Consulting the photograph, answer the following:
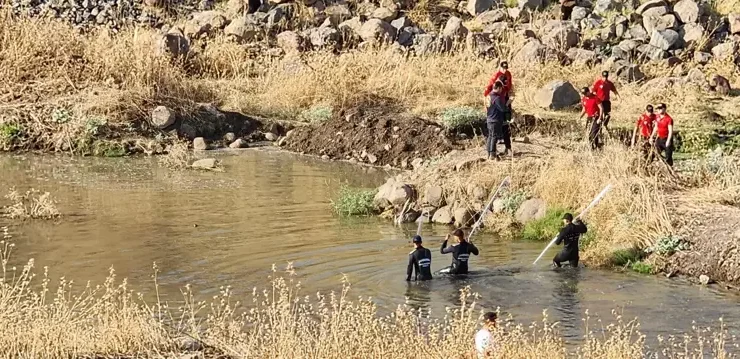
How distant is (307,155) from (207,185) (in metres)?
4.26

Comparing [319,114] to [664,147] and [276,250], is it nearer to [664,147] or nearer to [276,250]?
[664,147]

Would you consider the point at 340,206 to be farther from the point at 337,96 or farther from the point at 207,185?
the point at 337,96

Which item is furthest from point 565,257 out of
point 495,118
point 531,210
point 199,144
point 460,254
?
point 199,144

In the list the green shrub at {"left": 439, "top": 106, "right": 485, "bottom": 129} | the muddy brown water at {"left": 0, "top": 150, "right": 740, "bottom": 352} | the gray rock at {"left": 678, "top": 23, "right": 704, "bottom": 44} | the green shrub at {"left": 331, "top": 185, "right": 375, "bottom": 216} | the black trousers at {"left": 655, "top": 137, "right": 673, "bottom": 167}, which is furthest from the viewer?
the gray rock at {"left": 678, "top": 23, "right": 704, "bottom": 44}

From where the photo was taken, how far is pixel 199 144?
26969 mm

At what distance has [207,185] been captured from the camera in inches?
894

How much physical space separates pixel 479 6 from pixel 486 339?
31.4 m

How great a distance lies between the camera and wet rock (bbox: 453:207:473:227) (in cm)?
1933

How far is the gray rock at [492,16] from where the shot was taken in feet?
128

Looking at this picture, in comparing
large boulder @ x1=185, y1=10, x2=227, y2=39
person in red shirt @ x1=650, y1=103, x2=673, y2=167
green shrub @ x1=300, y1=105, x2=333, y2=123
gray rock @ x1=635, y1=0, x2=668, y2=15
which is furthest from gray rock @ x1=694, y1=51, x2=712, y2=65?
large boulder @ x1=185, y1=10, x2=227, y2=39

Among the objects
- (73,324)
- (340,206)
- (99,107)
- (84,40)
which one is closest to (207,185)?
(340,206)

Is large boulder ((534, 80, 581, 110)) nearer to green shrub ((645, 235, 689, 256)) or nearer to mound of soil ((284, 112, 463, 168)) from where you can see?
mound of soil ((284, 112, 463, 168))

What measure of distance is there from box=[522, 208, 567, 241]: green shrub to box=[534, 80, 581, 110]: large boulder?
10491mm

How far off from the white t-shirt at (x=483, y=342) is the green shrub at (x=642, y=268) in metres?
6.43
